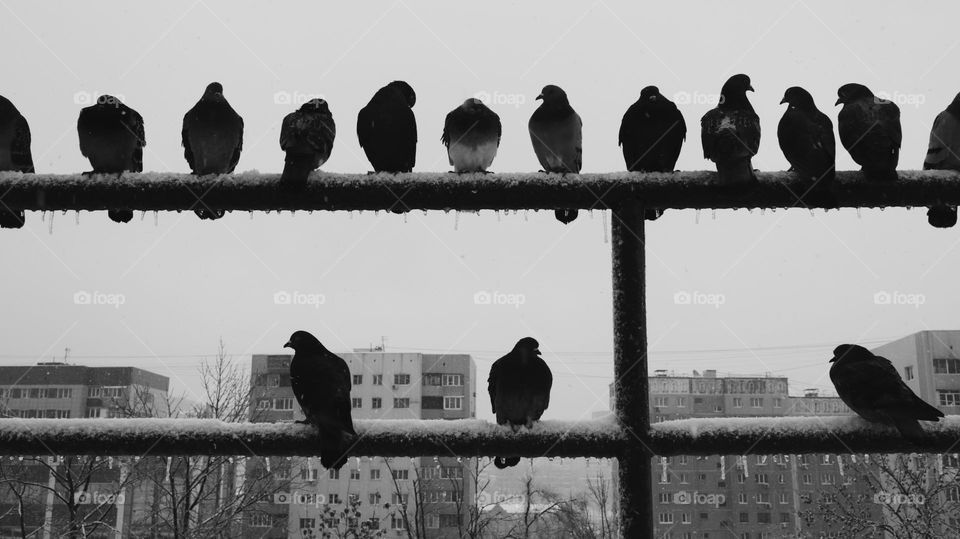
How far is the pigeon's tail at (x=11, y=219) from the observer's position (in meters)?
2.46

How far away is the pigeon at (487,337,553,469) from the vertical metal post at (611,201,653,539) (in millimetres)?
1206

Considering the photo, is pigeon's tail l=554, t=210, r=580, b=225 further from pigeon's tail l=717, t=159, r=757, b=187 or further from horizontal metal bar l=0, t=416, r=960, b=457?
horizontal metal bar l=0, t=416, r=960, b=457

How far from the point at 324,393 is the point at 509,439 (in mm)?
790

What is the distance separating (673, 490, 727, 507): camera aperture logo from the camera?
70875 millimetres

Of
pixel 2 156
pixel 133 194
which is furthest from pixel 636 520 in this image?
pixel 2 156

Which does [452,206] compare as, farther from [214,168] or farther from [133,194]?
[214,168]

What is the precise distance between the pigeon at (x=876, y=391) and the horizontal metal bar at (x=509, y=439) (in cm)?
10

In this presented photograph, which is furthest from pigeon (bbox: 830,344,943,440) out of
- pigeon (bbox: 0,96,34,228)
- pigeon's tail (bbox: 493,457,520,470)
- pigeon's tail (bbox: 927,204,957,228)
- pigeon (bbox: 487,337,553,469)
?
pigeon (bbox: 0,96,34,228)

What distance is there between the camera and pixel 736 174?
7.81ft

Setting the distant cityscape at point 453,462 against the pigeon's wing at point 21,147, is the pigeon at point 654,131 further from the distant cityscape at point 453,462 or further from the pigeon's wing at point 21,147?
the distant cityscape at point 453,462

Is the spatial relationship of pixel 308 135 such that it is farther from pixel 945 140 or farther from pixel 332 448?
pixel 945 140

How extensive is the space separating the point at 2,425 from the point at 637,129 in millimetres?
3524

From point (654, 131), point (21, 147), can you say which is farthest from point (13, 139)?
point (654, 131)

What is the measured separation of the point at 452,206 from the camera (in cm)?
234
